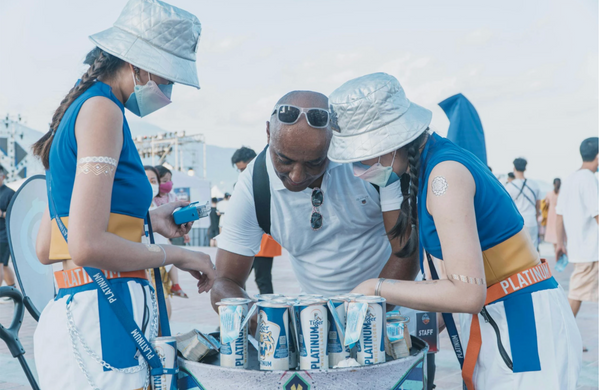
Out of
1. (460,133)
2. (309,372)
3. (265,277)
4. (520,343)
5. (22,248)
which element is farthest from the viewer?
(265,277)

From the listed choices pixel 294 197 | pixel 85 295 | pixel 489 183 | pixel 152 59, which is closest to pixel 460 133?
pixel 294 197

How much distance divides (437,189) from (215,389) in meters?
0.84

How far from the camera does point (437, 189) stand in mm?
1557

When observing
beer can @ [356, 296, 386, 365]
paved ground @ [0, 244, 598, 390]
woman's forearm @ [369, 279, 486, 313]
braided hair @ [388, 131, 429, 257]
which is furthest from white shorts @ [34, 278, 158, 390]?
paved ground @ [0, 244, 598, 390]

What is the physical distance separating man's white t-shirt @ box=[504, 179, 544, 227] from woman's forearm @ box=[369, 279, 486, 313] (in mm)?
6547

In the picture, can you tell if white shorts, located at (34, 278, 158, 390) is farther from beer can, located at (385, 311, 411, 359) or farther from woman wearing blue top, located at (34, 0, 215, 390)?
beer can, located at (385, 311, 411, 359)

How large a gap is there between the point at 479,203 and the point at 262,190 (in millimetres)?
1026

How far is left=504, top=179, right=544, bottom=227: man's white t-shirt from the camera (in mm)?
7598

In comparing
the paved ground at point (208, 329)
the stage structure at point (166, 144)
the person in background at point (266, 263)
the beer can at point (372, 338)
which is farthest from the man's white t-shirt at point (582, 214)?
the stage structure at point (166, 144)

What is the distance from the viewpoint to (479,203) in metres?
1.66

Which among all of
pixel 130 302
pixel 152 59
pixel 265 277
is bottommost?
pixel 265 277

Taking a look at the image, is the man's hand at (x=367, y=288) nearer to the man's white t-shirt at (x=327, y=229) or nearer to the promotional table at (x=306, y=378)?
the promotional table at (x=306, y=378)

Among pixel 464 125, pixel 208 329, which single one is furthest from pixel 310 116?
pixel 208 329

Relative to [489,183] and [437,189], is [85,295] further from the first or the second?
[489,183]
